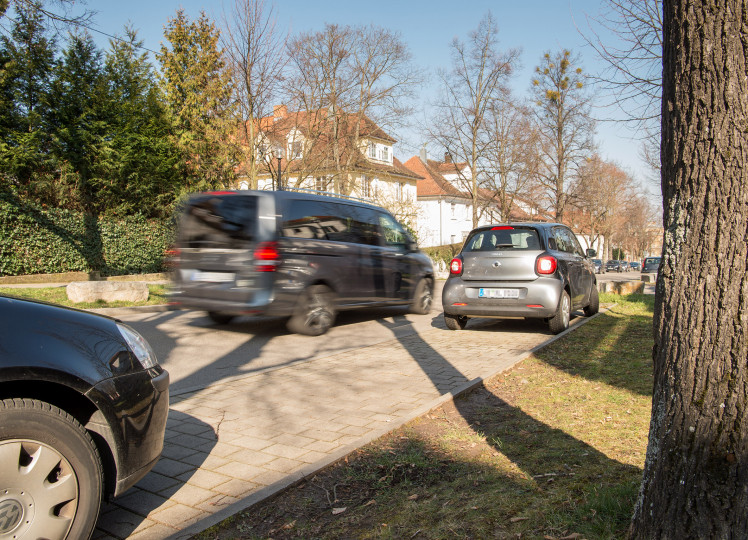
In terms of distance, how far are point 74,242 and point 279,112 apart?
988 cm

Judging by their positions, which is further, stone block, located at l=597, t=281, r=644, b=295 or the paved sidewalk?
stone block, located at l=597, t=281, r=644, b=295

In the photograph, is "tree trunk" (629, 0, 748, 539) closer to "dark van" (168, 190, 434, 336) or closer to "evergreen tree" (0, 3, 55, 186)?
"dark van" (168, 190, 434, 336)

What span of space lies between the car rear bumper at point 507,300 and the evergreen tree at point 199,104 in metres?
19.1

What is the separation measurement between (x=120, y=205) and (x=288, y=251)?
18.8 meters

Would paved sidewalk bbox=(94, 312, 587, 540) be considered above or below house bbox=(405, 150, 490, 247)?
below

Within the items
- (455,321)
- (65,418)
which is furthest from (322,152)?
(65,418)

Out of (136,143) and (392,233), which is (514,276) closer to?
(392,233)

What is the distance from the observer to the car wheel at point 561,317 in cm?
872

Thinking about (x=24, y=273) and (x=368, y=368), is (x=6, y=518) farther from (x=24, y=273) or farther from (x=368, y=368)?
(x=24, y=273)

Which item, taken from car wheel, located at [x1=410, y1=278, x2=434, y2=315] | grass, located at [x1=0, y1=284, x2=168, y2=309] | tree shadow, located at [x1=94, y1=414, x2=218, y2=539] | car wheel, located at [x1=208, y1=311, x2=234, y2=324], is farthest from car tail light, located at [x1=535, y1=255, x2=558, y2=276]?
grass, located at [x1=0, y1=284, x2=168, y2=309]

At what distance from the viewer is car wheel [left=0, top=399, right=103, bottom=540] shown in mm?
2342

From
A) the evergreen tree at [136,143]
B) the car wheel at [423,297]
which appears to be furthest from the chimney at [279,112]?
the car wheel at [423,297]

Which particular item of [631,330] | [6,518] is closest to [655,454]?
[6,518]

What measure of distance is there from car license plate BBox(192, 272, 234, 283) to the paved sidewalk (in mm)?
1975
